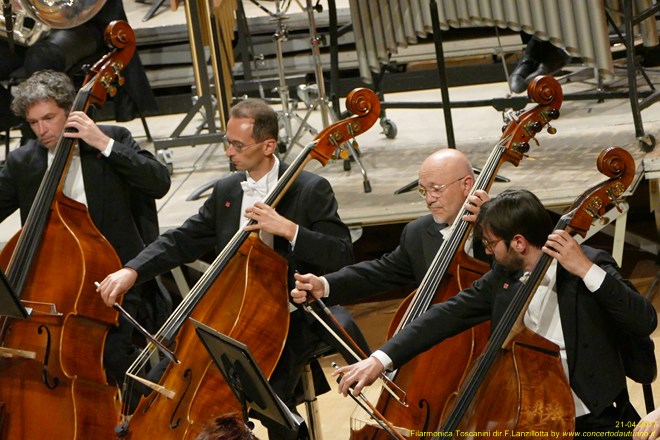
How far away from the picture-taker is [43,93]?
4.27m

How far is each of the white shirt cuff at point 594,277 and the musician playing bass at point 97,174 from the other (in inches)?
75.9

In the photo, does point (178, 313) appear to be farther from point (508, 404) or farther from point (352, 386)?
point (508, 404)

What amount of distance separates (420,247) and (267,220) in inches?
21.3

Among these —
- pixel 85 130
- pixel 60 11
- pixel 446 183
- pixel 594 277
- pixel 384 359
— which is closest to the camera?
pixel 594 277

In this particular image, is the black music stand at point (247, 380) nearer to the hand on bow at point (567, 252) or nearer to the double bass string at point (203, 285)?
the double bass string at point (203, 285)

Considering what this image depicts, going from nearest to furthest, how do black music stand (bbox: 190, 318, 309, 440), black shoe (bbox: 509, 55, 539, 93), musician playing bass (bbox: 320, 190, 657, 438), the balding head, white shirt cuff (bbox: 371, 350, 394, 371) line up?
black music stand (bbox: 190, 318, 309, 440), musician playing bass (bbox: 320, 190, 657, 438), white shirt cuff (bbox: 371, 350, 394, 371), the balding head, black shoe (bbox: 509, 55, 539, 93)

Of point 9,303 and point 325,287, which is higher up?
point 9,303

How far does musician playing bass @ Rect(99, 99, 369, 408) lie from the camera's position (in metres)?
3.95

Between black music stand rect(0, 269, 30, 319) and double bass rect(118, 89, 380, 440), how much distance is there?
40cm

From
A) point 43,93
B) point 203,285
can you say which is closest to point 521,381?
point 203,285

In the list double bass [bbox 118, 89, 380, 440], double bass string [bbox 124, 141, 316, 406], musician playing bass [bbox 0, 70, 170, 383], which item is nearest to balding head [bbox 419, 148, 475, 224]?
double bass [bbox 118, 89, 380, 440]

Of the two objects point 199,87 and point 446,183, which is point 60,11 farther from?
point 446,183

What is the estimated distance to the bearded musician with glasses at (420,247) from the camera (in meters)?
3.77

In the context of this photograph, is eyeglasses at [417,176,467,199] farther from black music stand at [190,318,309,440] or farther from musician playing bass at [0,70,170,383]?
musician playing bass at [0,70,170,383]
